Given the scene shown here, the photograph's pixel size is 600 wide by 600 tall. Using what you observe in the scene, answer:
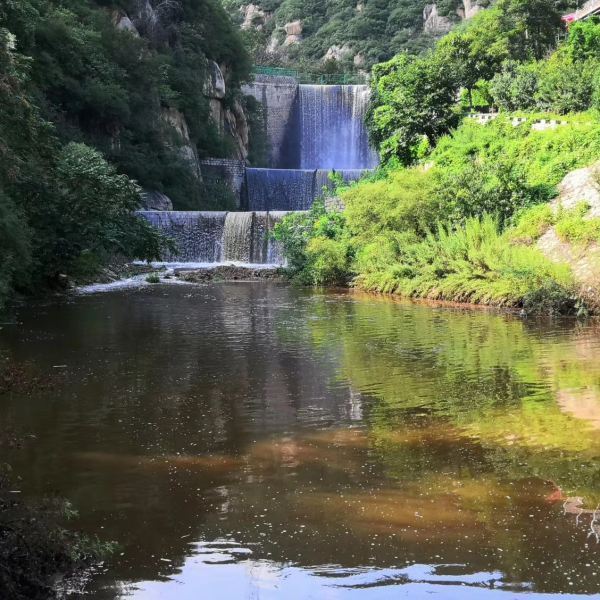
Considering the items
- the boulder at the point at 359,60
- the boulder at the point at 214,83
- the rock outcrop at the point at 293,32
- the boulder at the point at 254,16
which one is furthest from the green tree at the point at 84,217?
the boulder at the point at 254,16

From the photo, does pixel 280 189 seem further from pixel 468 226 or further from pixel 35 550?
pixel 35 550

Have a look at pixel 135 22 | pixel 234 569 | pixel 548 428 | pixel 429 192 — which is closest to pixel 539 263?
pixel 429 192

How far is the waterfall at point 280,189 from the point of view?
4509 cm

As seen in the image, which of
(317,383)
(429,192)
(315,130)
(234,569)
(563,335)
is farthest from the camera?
(315,130)

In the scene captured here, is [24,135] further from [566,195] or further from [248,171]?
[248,171]

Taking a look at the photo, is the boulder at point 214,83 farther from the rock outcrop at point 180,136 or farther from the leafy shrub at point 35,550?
the leafy shrub at point 35,550

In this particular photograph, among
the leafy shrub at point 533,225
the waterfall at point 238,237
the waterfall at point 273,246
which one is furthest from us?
the waterfall at point 238,237

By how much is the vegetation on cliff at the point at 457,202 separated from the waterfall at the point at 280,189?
8040 millimetres

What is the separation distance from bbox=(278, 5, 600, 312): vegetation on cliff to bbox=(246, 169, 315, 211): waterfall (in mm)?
8040

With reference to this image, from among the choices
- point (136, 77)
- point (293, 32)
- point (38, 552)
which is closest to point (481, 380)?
point (38, 552)

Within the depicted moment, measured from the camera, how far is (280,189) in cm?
4659

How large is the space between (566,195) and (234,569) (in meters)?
20.2

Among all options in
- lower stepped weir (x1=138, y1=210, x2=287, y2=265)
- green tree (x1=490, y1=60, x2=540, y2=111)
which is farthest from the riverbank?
green tree (x1=490, y1=60, x2=540, y2=111)

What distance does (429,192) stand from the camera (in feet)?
80.9
